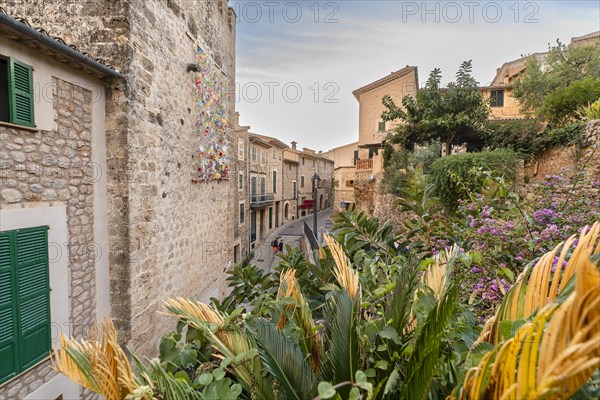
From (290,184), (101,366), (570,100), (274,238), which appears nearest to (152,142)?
(101,366)

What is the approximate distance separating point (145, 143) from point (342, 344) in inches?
170

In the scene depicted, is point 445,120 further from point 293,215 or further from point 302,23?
point 293,215

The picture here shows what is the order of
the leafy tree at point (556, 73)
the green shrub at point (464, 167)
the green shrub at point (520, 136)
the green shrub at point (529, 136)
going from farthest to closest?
1. the leafy tree at point (556, 73)
2. the green shrub at point (520, 136)
3. the green shrub at point (464, 167)
4. the green shrub at point (529, 136)

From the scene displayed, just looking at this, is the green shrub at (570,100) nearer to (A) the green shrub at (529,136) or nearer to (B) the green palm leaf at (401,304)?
(A) the green shrub at (529,136)

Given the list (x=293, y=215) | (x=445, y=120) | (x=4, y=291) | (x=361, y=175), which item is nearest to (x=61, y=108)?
(x=4, y=291)

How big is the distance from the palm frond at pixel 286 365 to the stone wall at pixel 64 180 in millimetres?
3189

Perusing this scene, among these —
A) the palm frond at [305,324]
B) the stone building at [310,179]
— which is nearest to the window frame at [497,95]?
the stone building at [310,179]

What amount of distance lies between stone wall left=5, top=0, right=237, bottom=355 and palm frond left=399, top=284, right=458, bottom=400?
13.6 ft

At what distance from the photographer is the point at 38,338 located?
3287 mm

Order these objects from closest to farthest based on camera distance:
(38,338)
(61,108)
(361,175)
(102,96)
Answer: (38,338), (61,108), (102,96), (361,175)

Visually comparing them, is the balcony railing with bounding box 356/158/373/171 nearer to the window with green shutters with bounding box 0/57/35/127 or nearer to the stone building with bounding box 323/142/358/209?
the stone building with bounding box 323/142/358/209

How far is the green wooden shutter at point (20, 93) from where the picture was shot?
2.93 m

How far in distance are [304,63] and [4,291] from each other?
8.70 metres

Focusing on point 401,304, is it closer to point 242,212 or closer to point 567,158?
point 567,158
